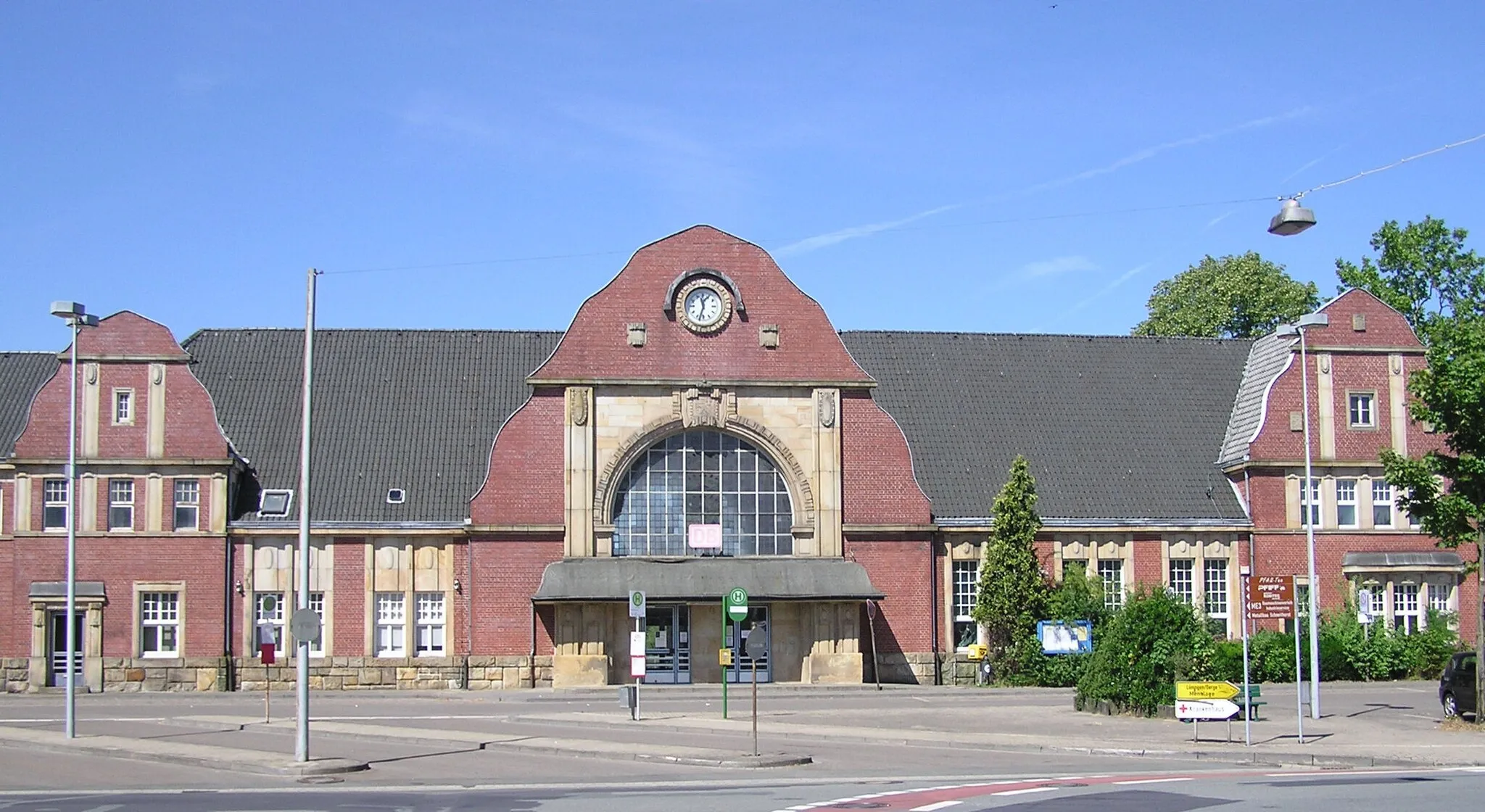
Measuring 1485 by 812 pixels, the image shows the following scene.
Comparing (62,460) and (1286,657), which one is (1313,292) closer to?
(1286,657)

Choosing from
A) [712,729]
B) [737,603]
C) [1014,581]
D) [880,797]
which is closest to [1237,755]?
[880,797]

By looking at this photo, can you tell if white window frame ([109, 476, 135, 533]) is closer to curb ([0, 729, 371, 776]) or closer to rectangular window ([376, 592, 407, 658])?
rectangular window ([376, 592, 407, 658])

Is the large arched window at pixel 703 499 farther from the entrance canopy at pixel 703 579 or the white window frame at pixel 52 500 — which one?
the white window frame at pixel 52 500

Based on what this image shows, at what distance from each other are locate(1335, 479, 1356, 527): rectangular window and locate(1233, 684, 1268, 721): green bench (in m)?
17.5

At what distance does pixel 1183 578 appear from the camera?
50.6m

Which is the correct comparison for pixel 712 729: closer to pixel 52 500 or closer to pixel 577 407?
pixel 577 407

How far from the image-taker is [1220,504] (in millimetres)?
51188

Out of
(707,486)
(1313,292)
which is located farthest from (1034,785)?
(1313,292)

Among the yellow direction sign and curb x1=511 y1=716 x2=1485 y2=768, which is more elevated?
the yellow direction sign

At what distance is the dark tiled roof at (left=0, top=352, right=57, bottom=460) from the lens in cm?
4874

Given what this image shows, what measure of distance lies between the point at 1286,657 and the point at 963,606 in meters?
9.16

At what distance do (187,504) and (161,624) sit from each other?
11.2ft

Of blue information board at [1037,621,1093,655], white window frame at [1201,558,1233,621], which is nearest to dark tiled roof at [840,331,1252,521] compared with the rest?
white window frame at [1201,558,1233,621]

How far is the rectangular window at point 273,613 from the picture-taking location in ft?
154
